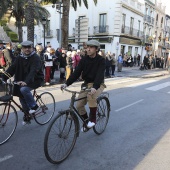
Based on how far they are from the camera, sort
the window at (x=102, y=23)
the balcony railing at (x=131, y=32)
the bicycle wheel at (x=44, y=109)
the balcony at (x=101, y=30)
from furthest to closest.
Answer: the balcony railing at (x=131, y=32), the window at (x=102, y=23), the balcony at (x=101, y=30), the bicycle wheel at (x=44, y=109)

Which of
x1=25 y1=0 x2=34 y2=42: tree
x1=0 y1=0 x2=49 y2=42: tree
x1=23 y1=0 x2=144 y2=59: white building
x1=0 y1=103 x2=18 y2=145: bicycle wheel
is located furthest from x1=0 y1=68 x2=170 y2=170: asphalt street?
x1=23 y1=0 x2=144 y2=59: white building

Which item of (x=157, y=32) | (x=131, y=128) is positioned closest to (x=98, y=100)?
(x=131, y=128)

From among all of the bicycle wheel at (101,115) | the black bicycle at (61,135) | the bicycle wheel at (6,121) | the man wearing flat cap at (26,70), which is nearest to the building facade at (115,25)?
the bicycle wheel at (101,115)

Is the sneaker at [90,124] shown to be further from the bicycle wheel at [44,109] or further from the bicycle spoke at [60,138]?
the bicycle wheel at [44,109]

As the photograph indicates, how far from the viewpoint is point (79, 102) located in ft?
14.3

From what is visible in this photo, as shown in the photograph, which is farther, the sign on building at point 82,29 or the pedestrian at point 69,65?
the sign on building at point 82,29

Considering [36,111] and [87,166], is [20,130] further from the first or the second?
[87,166]

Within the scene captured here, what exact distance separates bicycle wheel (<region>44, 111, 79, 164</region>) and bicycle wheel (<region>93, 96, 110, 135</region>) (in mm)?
979

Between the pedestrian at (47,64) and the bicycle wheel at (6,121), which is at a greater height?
the pedestrian at (47,64)

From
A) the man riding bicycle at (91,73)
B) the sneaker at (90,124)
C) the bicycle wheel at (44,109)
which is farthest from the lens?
the bicycle wheel at (44,109)

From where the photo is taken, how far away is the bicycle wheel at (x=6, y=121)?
14.0 ft

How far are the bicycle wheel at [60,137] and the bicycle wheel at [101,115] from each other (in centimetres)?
98

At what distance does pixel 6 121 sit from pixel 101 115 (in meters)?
1.95

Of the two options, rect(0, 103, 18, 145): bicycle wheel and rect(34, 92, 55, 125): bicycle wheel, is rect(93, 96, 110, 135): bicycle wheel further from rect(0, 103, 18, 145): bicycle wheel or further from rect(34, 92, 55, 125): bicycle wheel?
rect(0, 103, 18, 145): bicycle wheel
